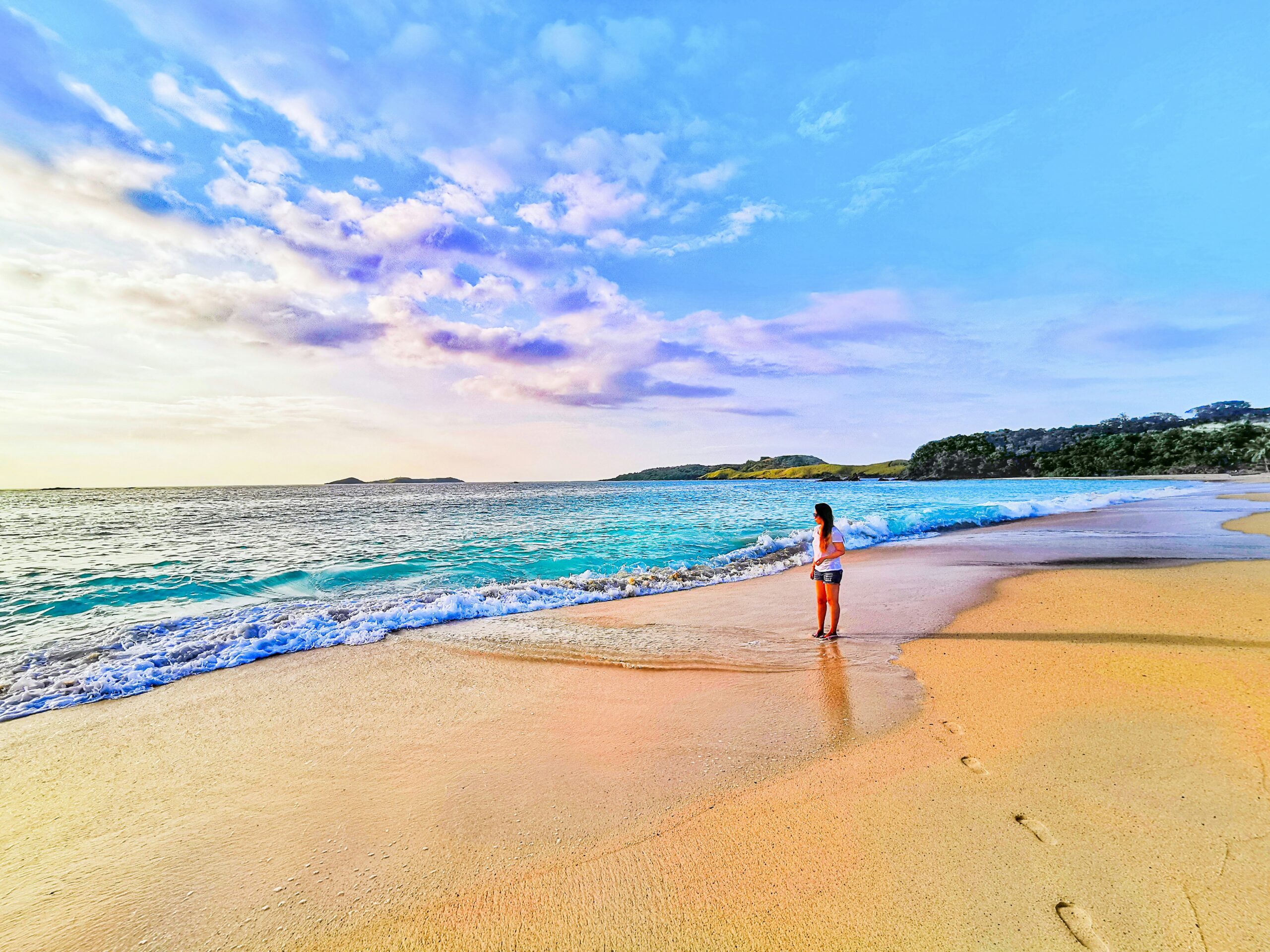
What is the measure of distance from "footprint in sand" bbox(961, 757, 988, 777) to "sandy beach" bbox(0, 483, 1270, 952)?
4cm

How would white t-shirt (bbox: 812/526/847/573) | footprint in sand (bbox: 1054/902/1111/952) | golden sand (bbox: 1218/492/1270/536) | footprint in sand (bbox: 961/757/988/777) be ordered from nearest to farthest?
footprint in sand (bbox: 1054/902/1111/952)
footprint in sand (bbox: 961/757/988/777)
white t-shirt (bbox: 812/526/847/573)
golden sand (bbox: 1218/492/1270/536)

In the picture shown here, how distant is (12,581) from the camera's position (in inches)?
460

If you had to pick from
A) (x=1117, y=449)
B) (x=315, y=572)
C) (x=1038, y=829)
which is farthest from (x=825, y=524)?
(x=1117, y=449)

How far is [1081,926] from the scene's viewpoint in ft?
7.77

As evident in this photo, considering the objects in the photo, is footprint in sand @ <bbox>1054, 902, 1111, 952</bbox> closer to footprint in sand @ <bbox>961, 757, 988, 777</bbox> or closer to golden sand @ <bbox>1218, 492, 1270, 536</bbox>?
footprint in sand @ <bbox>961, 757, 988, 777</bbox>

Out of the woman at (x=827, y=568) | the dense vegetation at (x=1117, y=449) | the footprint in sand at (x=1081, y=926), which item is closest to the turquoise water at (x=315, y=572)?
the woman at (x=827, y=568)

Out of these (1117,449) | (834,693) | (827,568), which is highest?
(1117,449)

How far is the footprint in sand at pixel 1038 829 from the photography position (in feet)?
9.61

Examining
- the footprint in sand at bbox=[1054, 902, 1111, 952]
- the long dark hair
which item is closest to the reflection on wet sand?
→ the long dark hair

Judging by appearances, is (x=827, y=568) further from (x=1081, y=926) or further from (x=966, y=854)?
(x=1081, y=926)

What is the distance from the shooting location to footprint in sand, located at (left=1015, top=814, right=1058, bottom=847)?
2.93 metres

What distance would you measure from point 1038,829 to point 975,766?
77cm

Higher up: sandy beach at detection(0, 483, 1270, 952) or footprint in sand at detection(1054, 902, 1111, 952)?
footprint in sand at detection(1054, 902, 1111, 952)

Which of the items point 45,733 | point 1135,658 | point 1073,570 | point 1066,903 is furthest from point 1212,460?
point 45,733
